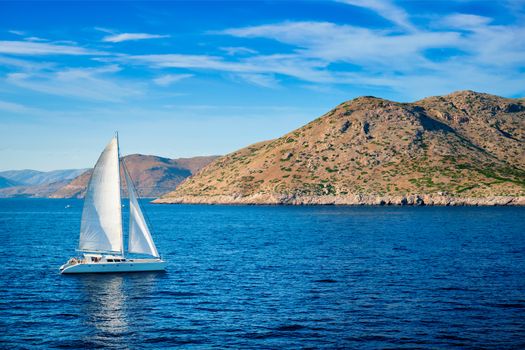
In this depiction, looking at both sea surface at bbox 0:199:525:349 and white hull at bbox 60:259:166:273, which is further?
white hull at bbox 60:259:166:273

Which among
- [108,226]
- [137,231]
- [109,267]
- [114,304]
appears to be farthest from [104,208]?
[114,304]

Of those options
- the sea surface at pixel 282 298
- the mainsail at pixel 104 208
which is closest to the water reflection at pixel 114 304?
the sea surface at pixel 282 298

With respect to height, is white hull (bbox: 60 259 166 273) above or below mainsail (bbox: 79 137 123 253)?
below

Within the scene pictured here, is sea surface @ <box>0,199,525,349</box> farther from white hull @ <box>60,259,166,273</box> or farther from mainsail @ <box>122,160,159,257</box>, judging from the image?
mainsail @ <box>122,160,159,257</box>

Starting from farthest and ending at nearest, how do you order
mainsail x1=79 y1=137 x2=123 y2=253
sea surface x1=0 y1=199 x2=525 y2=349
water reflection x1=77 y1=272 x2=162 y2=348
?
1. mainsail x1=79 y1=137 x2=123 y2=253
2. water reflection x1=77 y1=272 x2=162 y2=348
3. sea surface x1=0 y1=199 x2=525 y2=349

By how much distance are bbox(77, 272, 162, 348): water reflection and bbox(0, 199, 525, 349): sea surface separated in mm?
102

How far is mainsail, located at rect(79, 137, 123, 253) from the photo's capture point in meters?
58.7

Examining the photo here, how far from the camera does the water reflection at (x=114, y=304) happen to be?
3532 centimetres

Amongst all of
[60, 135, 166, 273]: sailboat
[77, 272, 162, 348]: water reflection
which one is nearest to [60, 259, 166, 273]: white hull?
[60, 135, 166, 273]: sailboat

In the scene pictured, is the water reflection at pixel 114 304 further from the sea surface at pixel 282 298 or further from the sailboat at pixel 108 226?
the sailboat at pixel 108 226

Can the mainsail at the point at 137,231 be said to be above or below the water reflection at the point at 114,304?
above

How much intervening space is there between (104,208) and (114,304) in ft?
55.4

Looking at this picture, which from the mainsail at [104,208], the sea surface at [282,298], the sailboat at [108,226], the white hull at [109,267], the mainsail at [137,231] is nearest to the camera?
the sea surface at [282,298]

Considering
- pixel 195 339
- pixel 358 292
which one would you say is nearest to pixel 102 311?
pixel 195 339
